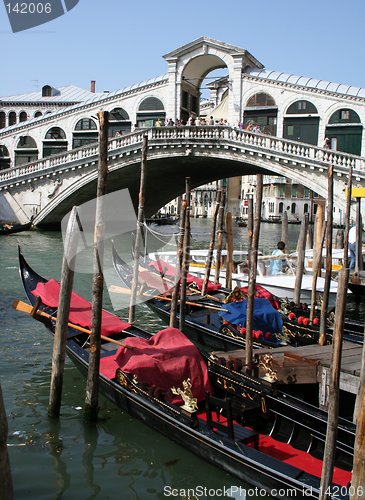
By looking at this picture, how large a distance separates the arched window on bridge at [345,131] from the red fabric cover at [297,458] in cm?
1230

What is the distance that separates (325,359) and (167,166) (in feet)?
39.7

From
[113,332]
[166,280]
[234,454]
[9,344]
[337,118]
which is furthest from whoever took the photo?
[337,118]

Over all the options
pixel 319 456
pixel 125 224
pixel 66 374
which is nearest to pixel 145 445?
pixel 319 456

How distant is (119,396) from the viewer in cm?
386

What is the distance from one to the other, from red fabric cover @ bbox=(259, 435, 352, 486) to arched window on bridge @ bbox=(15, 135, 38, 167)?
54.4ft

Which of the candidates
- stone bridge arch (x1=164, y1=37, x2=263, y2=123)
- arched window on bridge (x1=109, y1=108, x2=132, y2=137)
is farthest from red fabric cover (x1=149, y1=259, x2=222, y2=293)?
arched window on bridge (x1=109, y1=108, x2=132, y2=137)

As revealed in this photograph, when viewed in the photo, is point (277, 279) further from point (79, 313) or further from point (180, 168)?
point (180, 168)

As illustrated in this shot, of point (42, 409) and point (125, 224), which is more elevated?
point (125, 224)

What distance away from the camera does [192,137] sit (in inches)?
559

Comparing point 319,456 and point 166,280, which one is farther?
point 166,280

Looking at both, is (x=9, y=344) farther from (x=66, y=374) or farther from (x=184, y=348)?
(x=184, y=348)

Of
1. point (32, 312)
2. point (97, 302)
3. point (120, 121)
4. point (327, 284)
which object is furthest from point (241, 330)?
point (120, 121)

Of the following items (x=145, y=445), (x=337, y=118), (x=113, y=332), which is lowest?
(x=145, y=445)

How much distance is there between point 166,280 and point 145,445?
4.17m
